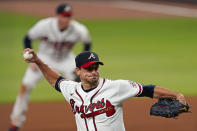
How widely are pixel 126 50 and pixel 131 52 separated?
1.52 feet

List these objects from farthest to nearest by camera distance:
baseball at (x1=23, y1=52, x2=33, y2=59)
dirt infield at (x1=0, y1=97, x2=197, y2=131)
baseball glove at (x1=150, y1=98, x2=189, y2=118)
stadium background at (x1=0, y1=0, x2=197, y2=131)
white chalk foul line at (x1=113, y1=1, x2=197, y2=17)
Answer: white chalk foul line at (x1=113, y1=1, x2=197, y2=17) < stadium background at (x1=0, y1=0, x2=197, y2=131) < dirt infield at (x1=0, y1=97, x2=197, y2=131) < baseball at (x1=23, y1=52, x2=33, y2=59) < baseball glove at (x1=150, y1=98, x2=189, y2=118)

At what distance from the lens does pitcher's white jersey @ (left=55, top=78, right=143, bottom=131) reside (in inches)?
181

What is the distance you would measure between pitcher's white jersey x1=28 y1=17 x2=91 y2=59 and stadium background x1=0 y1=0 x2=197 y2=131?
1.45 meters

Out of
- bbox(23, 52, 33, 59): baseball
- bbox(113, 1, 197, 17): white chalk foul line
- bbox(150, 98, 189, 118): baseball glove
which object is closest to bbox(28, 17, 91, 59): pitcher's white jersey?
bbox(23, 52, 33, 59): baseball

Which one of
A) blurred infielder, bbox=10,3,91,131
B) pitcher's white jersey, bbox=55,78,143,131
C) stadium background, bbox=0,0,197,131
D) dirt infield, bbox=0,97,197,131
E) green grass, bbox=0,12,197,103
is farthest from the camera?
green grass, bbox=0,12,197,103

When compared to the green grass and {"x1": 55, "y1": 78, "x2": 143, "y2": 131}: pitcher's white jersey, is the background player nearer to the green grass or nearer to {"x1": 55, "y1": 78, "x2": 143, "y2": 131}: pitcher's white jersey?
{"x1": 55, "y1": 78, "x2": 143, "y2": 131}: pitcher's white jersey

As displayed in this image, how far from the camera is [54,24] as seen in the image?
8.97 metres

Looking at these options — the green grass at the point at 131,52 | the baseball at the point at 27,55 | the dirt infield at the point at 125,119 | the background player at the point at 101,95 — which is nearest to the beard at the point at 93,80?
the background player at the point at 101,95

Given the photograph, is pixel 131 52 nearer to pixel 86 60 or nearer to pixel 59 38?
pixel 59 38

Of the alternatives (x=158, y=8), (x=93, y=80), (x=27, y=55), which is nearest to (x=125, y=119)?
(x=27, y=55)

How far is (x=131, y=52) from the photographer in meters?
16.6

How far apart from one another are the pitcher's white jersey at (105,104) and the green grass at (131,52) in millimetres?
6201

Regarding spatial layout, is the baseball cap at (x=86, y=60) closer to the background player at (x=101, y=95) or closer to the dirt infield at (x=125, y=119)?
the background player at (x=101, y=95)

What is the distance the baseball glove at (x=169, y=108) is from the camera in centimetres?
445
